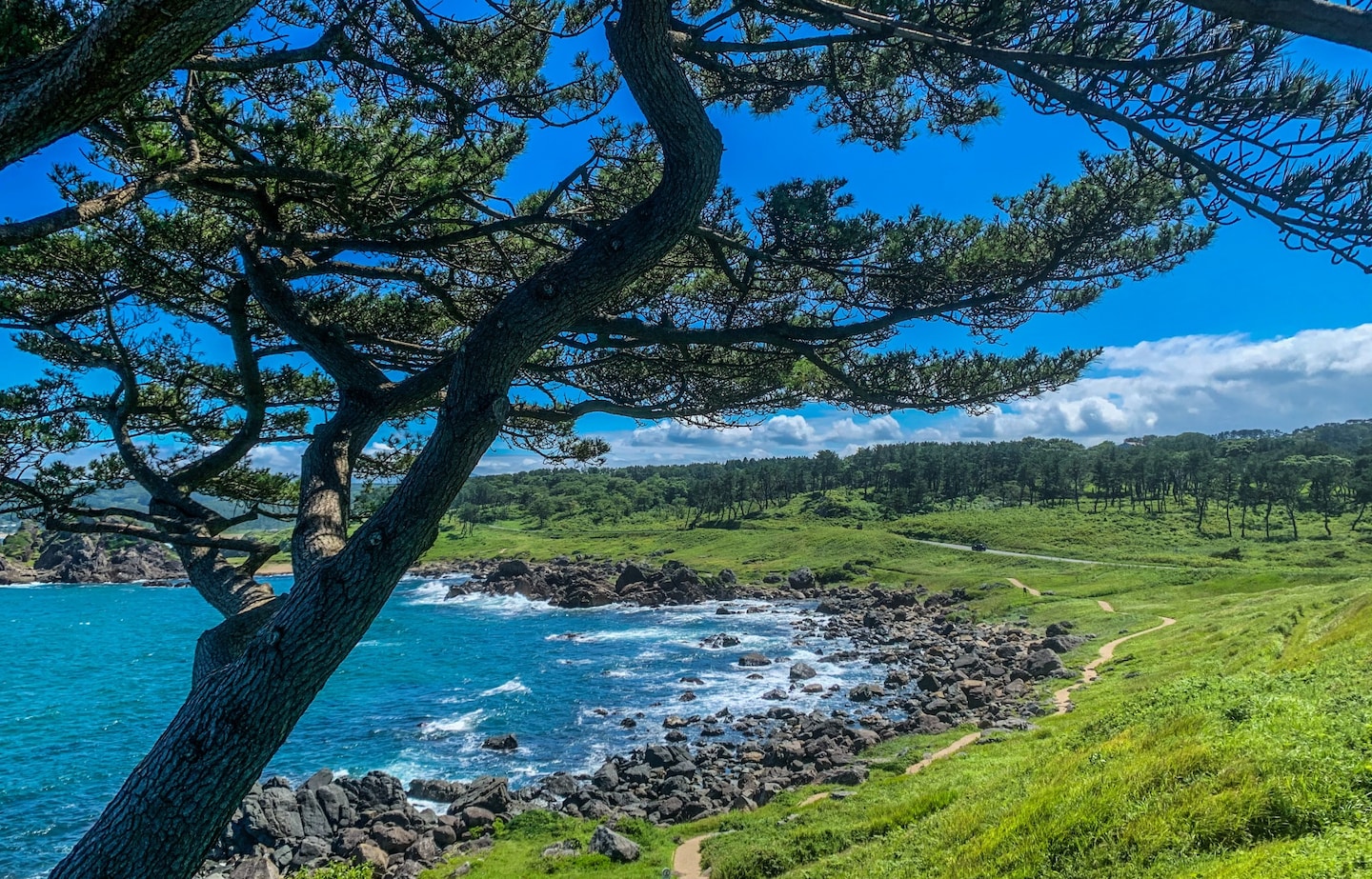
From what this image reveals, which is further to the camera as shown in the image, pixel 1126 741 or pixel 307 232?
pixel 1126 741

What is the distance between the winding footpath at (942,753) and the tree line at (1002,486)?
143 feet

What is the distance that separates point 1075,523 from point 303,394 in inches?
3160

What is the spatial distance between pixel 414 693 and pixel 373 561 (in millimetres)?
27441

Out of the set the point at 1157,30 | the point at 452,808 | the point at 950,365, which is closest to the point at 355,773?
the point at 452,808

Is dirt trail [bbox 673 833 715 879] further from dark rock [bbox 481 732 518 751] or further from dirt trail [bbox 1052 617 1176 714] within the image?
dirt trail [bbox 1052 617 1176 714]

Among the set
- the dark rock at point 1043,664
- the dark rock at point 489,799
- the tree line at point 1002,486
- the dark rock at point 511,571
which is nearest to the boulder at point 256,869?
the dark rock at point 489,799

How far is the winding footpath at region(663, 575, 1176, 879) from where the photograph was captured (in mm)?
10742

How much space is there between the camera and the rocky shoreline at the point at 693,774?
1320 centimetres

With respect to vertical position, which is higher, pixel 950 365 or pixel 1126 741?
pixel 950 365

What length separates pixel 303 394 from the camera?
662cm

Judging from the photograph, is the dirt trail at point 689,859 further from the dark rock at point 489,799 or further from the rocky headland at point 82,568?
the rocky headland at point 82,568

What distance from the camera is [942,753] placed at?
1576 cm

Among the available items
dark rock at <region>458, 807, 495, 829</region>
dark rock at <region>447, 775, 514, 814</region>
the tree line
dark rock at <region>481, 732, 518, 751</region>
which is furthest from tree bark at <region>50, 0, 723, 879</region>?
the tree line

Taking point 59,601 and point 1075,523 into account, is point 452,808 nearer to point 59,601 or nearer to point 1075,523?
point 59,601
